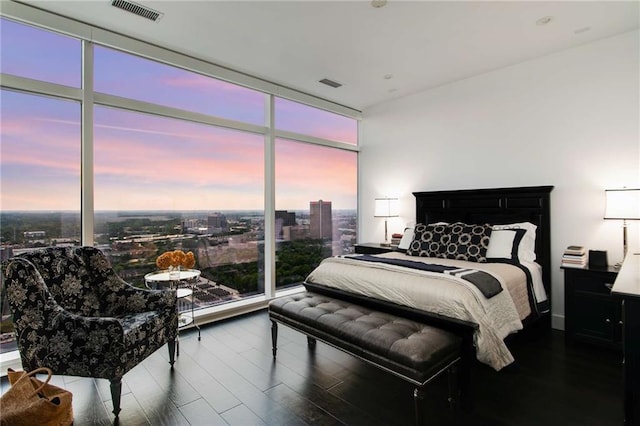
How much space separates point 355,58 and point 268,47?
986 millimetres

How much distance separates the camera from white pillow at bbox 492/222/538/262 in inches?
138

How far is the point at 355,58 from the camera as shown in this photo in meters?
3.73

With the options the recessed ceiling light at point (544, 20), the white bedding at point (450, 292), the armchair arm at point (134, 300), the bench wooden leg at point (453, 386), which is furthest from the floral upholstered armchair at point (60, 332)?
the recessed ceiling light at point (544, 20)

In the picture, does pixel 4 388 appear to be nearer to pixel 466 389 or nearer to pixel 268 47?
pixel 466 389

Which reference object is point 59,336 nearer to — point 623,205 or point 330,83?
point 330,83

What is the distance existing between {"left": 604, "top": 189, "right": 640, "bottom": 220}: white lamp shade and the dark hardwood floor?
1.24 m

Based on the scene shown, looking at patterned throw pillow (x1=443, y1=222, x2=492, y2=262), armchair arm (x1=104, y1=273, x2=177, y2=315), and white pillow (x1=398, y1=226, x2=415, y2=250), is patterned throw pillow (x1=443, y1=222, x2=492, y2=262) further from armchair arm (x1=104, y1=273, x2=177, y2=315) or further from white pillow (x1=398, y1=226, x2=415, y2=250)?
armchair arm (x1=104, y1=273, x2=177, y2=315)

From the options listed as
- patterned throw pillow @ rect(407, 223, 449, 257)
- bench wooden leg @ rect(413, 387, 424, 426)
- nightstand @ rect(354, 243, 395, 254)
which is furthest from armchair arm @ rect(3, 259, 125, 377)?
nightstand @ rect(354, 243, 395, 254)

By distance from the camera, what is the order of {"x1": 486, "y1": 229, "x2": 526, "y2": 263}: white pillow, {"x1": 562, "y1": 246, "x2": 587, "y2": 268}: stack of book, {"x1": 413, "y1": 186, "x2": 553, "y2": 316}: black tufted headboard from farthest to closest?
{"x1": 413, "y1": 186, "x2": 553, "y2": 316}: black tufted headboard
{"x1": 486, "y1": 229, "x2": 526, "y2": 263}: white pillow
{"x1": 562, "y1": 246, "x2": 587, "y2": 268}: stack of book

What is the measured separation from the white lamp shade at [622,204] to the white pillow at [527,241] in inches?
26.4

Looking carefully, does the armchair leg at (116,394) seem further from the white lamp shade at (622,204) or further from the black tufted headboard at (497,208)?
the white lamp shade at (622,204)

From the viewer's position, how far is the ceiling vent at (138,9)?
2748mm

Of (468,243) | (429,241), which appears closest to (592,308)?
(468,243)

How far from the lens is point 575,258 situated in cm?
315
